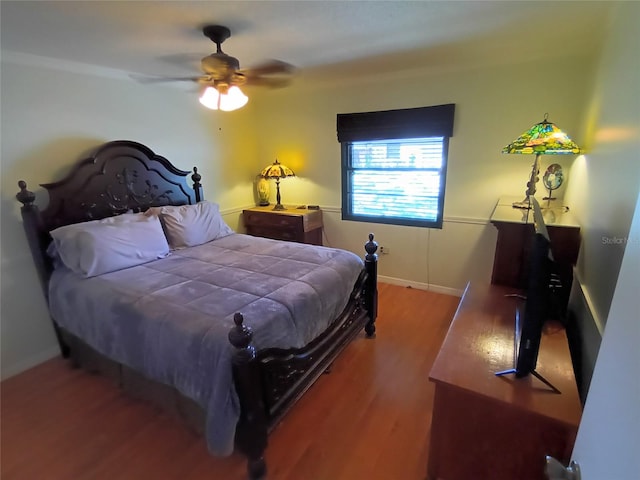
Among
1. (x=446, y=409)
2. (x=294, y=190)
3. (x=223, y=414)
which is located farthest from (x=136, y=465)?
(x=294, y=190)

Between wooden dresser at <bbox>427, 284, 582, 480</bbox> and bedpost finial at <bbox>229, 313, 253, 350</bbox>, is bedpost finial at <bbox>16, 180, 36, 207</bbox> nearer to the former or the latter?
bedpost finial at <bbox>229, 313, 253, 350</bbox>

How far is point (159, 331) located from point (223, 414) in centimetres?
55

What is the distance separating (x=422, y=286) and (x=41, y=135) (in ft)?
12.0

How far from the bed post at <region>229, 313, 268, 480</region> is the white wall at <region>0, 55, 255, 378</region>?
203 centimetres

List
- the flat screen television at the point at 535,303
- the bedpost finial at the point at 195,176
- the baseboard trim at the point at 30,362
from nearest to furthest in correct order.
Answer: the flat screen television at the point at 535,303 < the baseboard trim at the point at 30,362 < the bedpost finial at the point at 195,176

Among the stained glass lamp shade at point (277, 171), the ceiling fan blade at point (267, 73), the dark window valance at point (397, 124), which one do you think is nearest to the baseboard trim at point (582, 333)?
the dark window valance at point (397, 124)

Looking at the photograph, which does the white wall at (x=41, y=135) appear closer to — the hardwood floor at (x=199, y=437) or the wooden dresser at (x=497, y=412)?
the hardwood floor at (x=199, y=437)

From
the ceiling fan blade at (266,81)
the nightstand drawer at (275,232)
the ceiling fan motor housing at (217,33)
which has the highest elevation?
the ceiling fan motor housing at (217,33)

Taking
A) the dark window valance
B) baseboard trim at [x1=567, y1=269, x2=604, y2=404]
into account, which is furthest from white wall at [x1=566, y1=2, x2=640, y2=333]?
the dark window valance

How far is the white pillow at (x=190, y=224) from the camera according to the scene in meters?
2.76

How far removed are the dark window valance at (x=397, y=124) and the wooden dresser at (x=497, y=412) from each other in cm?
215

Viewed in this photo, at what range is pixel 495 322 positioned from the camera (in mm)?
1723

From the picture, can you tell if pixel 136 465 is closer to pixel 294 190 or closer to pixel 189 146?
pixel 189 146

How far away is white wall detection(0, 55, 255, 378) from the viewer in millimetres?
2201
